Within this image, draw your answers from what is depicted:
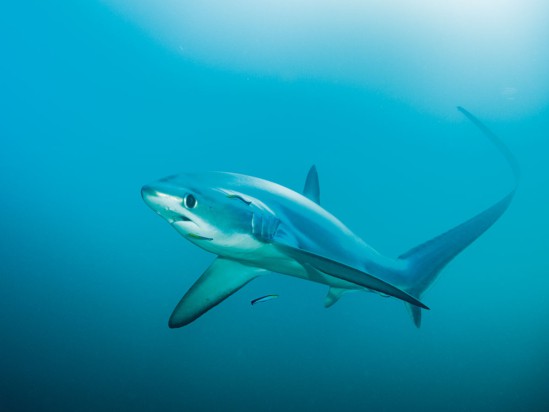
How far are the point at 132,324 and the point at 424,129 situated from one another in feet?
51.0

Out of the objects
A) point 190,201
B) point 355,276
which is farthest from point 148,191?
point 355,276

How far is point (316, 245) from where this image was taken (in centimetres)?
234

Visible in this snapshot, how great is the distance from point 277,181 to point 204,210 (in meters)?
14.2

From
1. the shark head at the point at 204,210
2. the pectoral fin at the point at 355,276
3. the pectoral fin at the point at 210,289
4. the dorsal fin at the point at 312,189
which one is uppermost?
the dorsal fin at the point at 312,189

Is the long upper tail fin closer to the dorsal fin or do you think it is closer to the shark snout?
the dorsal fin

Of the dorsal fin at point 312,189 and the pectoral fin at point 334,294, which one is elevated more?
the dorsal fin at point 312,189

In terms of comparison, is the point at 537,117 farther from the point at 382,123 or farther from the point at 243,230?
the point at 243,230

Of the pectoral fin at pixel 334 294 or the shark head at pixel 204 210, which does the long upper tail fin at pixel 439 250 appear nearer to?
the pectoral fin at pixel 334 294

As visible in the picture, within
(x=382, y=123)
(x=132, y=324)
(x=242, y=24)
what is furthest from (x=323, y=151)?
(x=132, y=324)

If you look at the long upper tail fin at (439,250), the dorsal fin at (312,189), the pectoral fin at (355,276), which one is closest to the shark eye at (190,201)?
the pectoral fin at (355,276)

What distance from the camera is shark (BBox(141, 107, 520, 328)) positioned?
1.74m

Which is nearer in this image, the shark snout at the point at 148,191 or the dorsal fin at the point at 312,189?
the shark snout at the point at 148,191

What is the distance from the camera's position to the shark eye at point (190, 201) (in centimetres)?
168

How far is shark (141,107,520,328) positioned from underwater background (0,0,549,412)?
6.42 metres
